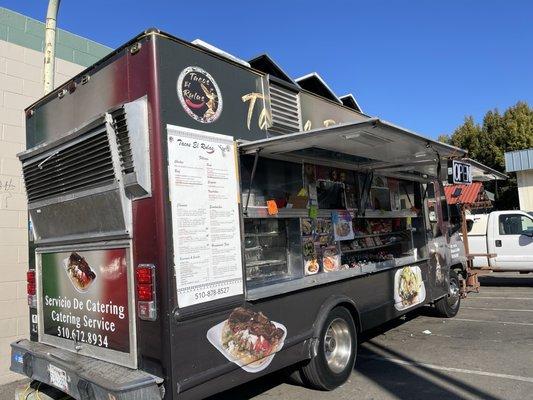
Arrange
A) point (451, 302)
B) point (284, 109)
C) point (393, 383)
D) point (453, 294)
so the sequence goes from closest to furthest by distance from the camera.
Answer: point (284, 109)
point (393, 383)
point (451, 302)
point (453, 294)

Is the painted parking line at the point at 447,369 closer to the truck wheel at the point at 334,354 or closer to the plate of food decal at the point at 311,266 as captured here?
the truck wheel at the point at 334,354

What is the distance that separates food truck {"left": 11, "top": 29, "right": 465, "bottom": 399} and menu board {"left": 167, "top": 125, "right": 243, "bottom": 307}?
0.04 feet

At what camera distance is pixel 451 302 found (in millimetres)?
8445

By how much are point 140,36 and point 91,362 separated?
2.61 m

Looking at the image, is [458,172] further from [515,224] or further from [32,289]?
[515,224]

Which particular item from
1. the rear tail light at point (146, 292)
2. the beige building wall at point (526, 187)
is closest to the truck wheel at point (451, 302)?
the rear tail light at point (146, 292)

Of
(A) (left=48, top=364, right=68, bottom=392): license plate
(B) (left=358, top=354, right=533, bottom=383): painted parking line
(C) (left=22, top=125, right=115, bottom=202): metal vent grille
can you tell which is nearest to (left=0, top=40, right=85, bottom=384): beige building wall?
(C) (left=22, top=125, right=115, bottom=202): metal vent grille

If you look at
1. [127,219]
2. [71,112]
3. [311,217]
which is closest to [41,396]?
[127,219]

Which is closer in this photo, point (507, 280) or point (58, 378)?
point (58, 378)

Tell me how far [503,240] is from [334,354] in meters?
8.76

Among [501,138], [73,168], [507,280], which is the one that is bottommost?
[507,280]

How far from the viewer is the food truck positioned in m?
3.59

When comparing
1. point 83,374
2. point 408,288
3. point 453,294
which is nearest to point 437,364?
point 408,288

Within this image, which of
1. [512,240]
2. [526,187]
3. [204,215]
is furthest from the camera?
[526,187]
